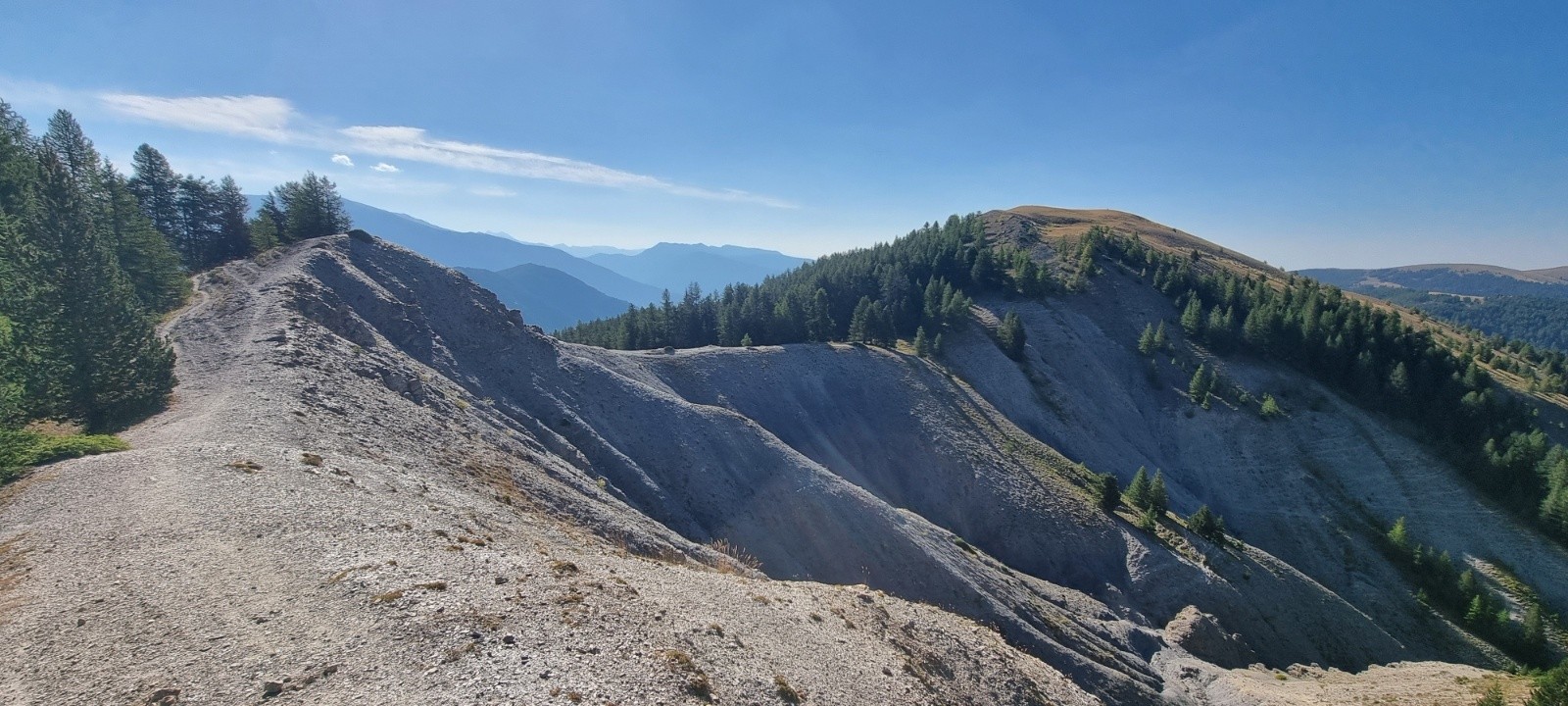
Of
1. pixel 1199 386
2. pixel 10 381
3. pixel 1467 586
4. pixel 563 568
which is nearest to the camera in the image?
pixel 563 568

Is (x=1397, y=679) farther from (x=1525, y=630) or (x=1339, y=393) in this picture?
(x=1339, y=393)

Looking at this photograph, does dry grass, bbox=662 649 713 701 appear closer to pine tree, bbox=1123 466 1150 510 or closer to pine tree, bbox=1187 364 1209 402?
pine tree, bbox=1123 466 1150 510

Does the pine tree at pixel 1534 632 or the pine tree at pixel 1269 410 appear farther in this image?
the pine tree at pixel 1269 410

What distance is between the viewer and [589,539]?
26.7 meters

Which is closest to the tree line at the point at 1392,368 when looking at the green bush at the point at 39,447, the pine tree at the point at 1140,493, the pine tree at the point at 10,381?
the pine tree at the point at 1140,493

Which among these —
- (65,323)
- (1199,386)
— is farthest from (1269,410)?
(65,323)

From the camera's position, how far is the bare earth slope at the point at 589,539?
1396 centimetres

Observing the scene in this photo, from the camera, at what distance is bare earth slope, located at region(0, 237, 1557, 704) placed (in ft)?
45.8

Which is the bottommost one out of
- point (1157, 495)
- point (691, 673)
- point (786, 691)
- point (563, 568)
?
point (1157, 495)

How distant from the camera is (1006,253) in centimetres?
11500

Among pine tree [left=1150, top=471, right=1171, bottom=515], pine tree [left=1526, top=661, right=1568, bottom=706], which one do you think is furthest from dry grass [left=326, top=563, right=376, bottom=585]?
pine tree [left=1150, top=471, right=1171, bottom=515]

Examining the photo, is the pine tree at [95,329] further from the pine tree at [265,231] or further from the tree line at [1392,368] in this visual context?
the tree line at [1392,368]

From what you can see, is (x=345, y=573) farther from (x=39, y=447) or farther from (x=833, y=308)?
(x=833, y=308)

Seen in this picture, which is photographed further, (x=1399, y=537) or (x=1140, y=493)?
(x=1399, y=537)
